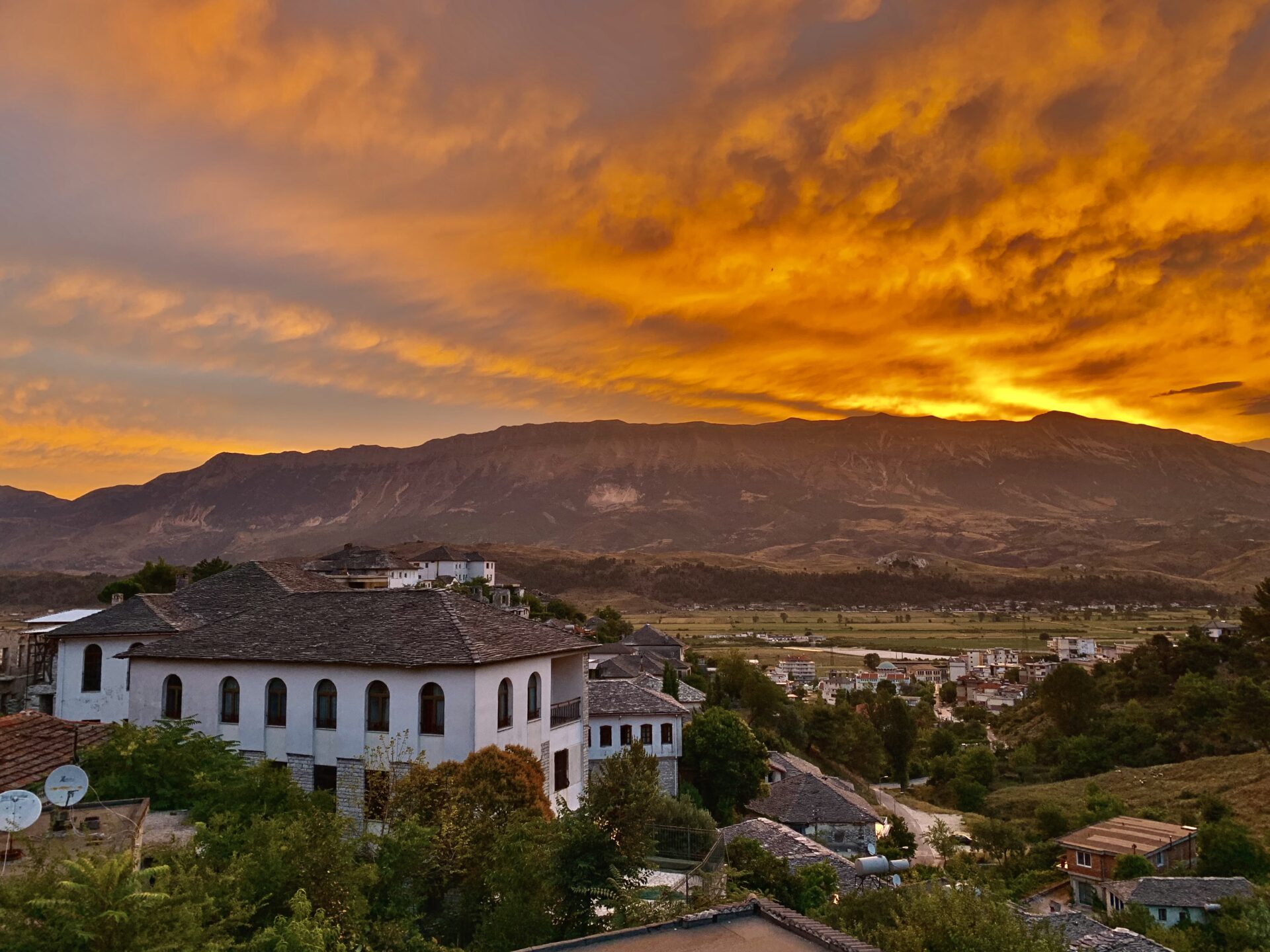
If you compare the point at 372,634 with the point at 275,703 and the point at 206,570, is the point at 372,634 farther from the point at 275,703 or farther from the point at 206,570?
the point at 206,570

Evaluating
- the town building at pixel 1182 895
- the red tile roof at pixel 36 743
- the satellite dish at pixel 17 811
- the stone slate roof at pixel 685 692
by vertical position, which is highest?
the satellite dish at pixel 17 811

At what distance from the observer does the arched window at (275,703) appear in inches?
1032

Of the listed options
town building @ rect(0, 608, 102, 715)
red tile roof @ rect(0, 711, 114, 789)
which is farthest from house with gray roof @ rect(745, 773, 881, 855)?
town building @ rect(0, 608, 102, 715)

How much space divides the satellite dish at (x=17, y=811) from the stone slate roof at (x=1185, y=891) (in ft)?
130

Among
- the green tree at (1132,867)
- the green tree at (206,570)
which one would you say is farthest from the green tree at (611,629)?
the green tree at (1132,867)

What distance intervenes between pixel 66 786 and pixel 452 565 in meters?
95.8

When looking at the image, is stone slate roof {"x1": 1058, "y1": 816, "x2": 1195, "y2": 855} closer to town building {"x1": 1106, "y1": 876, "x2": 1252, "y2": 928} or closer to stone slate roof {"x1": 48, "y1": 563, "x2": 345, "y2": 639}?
town building {"x1": 1106, "y1": 876, "x2": 1252, "y2": 928}

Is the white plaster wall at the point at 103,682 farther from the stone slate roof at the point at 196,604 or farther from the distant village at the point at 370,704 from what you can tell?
the stone slate roof at the point at 196,604

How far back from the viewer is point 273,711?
26406 mm

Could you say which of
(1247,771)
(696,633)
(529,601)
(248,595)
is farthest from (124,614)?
(696,633)

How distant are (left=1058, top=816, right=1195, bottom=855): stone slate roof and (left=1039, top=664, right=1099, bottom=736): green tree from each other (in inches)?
1195

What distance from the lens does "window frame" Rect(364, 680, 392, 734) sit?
24.8 m

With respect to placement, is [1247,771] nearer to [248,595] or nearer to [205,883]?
[248,595]

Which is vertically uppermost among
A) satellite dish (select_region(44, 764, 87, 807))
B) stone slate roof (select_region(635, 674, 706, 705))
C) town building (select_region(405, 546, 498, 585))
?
town building (select_region(405, 546, 498, 585))
